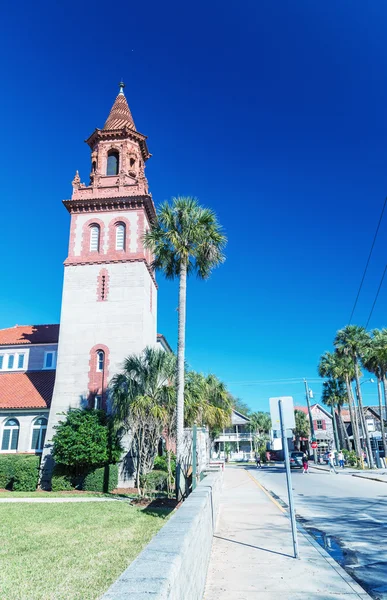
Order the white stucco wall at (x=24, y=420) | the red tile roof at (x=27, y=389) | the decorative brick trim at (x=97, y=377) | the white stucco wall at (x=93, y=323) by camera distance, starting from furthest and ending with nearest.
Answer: the red tile roof at (x=27, y=389)
the white stucco wall at (x=24, y=420)
the white stucco wall at (x=93, y=323)
the decorative brick trim at (x=97, y=377)

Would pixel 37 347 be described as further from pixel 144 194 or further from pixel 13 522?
pixel 13 522

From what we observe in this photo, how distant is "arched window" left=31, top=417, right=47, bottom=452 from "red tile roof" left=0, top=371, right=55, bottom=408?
1.12 m

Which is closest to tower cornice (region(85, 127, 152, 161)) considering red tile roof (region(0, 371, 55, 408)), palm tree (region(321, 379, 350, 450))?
red tile roof (region(0, 371, 55, 408))

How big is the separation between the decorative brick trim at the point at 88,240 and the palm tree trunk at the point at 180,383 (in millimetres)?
10350

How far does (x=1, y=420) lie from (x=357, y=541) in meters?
24.4

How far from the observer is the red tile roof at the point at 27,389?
2742cm

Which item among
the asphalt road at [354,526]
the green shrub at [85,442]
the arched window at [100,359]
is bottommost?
the asphalt road at [354,526]

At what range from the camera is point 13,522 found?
41.7 ft

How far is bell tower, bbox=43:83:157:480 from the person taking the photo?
26125 millimetres

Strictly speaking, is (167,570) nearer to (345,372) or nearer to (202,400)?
(202,400)

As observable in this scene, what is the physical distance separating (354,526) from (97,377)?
18010mm

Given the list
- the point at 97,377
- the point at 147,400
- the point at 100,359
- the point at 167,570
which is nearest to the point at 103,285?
the point at 100,359

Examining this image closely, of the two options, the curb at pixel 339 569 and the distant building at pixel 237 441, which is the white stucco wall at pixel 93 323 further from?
the distant building at pixel 237 441

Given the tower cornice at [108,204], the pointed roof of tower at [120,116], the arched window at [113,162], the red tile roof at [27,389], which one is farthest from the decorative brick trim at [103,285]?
the pointed roof of tower at [120,116]
